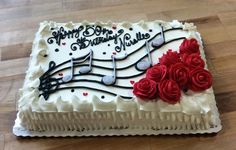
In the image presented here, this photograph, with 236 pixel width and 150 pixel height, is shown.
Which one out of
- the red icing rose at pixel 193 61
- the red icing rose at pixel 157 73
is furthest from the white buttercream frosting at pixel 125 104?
the red icing rose at pixel 193 61

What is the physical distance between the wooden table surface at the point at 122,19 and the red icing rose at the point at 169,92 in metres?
0.18

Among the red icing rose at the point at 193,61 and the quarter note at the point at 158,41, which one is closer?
the red icing rose at the point at 193,61

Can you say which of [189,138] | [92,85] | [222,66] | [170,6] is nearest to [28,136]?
[92,85]

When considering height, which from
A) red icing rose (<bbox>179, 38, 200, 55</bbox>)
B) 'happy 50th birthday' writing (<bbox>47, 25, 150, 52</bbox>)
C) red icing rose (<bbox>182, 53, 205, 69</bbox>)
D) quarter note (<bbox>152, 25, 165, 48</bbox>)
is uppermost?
'happy 50th birthday' writing (<bbox>47, 25, 150, 52</bbox>)

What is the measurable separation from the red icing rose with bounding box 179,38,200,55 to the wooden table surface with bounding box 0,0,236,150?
0.64 feet

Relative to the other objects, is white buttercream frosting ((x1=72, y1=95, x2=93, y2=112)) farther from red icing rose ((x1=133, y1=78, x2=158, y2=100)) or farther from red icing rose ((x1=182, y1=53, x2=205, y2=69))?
red icing rose ((x1=182, y1=53, x2=205, y2=69))

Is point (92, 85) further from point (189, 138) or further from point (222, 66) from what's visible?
point (222, 66)

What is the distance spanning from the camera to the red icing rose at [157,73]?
4.29 feet

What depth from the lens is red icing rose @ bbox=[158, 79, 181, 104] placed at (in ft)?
4.12

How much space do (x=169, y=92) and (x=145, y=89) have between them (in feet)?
0.26

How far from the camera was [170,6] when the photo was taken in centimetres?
190

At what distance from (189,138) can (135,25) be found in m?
0.51

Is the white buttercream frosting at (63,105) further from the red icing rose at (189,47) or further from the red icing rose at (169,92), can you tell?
the red icing rose at (189,47)

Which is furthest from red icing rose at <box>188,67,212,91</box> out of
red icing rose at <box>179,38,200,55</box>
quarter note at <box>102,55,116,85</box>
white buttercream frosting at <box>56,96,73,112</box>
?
white buttercream frosting at <box>56,96,73,112</box>
